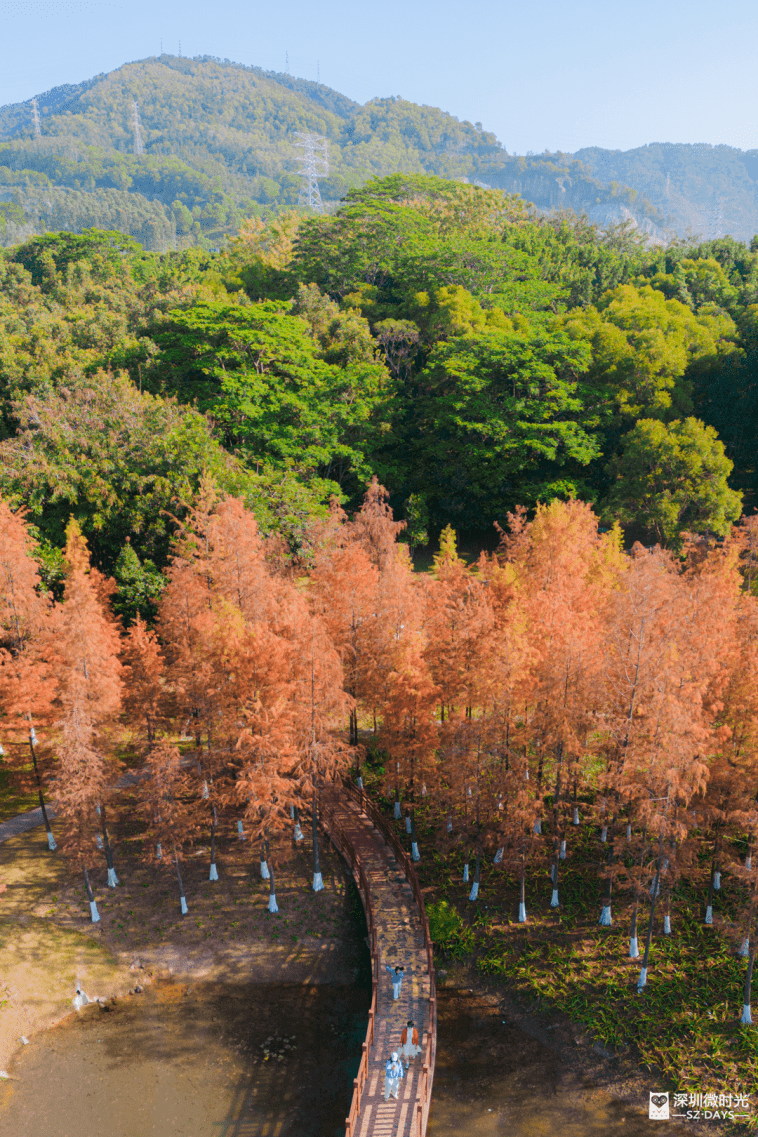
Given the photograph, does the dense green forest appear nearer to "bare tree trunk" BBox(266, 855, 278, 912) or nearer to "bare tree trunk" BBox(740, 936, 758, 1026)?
"bare tree trunk" BBox(266, 855, 278, 912)

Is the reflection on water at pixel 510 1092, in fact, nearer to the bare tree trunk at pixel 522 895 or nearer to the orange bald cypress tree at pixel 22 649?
the bare tree trunk at pixel 522 895

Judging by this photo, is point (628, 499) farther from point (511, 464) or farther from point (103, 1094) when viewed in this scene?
point (103, 1094)

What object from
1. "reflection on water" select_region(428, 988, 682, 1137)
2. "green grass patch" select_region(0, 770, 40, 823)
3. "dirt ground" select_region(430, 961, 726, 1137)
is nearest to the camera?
"reflection on water" select_region(428, 988, 682, 1137)

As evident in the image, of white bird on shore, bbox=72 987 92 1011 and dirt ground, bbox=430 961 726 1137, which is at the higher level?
white bird on shore, bbox=72 987 92 1011

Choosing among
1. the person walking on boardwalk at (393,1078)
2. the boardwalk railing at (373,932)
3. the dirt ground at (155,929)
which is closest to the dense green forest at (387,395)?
the dirt ground at (155,929)

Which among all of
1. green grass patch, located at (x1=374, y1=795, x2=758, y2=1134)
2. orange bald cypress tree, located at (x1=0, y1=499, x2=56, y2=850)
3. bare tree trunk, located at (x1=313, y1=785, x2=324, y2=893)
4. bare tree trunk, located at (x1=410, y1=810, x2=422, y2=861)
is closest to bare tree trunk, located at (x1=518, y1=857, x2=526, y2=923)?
green grass patch, located at (x1=374, y1=795, x2=758, y2=1134)


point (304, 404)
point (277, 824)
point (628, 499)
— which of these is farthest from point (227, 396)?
point (277, 824)
